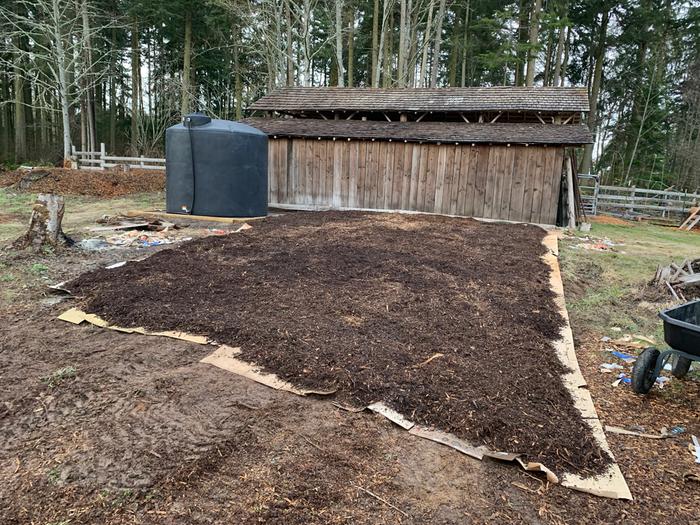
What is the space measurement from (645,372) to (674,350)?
262 mm

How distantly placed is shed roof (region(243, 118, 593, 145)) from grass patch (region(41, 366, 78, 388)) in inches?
446

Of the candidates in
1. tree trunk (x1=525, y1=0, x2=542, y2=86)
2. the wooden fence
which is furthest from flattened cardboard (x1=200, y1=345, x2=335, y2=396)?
tree trunk (x1=525, y1=0, x2=542, y2=86)

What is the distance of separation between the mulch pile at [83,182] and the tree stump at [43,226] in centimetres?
958

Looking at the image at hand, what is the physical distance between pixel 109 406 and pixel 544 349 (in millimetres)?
3362

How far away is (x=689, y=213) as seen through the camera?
53.6 feet

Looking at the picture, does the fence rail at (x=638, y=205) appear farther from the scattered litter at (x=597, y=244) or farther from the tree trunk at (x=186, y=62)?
the tree trunk at (x=186, y=62)

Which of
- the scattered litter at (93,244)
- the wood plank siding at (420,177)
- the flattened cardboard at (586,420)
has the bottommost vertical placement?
the flattened cardboard at (586,420)

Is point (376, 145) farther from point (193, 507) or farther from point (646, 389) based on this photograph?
point (193, 507)

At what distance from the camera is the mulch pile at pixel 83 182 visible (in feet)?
52.1

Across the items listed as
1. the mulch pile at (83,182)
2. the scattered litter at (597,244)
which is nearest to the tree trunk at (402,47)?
the mulch pile at (83,182)

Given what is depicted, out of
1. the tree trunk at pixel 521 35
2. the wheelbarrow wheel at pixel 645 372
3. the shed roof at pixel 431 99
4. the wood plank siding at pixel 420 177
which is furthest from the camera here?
the tree trunk at pixel 521 35

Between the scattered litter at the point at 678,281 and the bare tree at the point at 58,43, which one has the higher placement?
the bare tree at the point at 58,43

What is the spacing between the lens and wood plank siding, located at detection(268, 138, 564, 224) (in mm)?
12438

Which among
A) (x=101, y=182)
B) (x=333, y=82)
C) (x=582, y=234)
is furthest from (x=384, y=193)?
(x=333, y=82)
